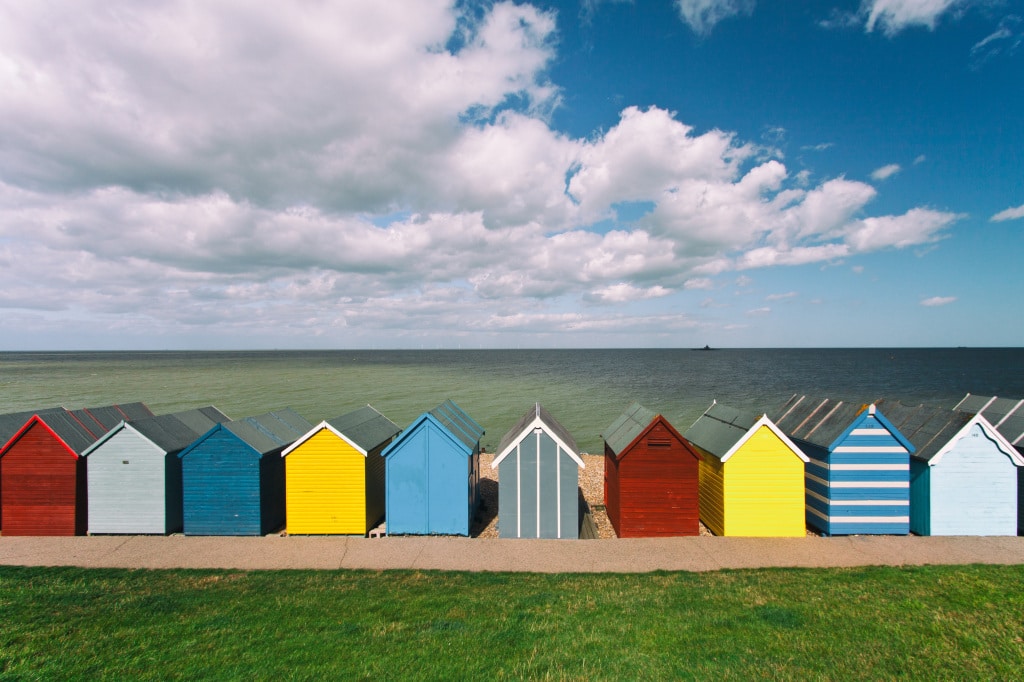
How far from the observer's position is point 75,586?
376 inches

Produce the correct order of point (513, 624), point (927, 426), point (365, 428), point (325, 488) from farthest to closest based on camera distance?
1. point (365, 428)
2. point (927, 426)
3. point (325, 488)
4. point (513, 624)

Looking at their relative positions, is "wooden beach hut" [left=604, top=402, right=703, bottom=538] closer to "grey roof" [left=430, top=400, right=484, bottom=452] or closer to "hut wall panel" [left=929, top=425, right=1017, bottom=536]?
"grey roof" [left=430, top=400, right=484, bottom=452]

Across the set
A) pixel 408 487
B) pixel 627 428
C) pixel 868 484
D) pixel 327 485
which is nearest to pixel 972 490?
pixel 868 484

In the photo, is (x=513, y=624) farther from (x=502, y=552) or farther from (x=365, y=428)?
(x=365, y=428)

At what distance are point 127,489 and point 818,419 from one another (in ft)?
66.9

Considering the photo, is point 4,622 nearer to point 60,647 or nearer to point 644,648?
point 60,647

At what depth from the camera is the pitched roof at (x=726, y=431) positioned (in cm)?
1357

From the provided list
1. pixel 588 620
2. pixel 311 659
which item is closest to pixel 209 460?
pixel 311 659

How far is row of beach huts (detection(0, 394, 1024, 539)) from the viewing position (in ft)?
44.7

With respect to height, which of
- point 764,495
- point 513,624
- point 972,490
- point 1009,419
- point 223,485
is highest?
point 1009,419

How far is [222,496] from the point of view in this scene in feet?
45.0

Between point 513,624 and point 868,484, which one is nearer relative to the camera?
point 513,624

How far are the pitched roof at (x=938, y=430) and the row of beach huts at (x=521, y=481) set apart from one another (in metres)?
0.04

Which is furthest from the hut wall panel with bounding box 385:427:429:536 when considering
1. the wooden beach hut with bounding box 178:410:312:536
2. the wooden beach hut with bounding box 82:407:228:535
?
the wooden beach hut with bounding box 82:407:228:535
